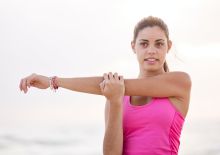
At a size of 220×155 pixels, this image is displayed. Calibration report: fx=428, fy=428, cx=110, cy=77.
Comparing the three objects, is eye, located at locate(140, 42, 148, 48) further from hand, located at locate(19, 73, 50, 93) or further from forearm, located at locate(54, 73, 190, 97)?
hand, located at locate(19, 73, 50, 93)

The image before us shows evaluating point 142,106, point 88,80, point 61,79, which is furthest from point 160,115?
point 61,79

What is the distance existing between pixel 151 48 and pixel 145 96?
41 centimetres

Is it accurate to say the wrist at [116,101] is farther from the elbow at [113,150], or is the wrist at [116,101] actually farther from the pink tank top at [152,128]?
the elbow at [113,150]

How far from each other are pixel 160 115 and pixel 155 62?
48 cm

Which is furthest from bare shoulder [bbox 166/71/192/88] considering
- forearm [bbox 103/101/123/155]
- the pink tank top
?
forearm [bbox 103/101/123/155]

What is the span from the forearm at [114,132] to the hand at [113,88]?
6cm

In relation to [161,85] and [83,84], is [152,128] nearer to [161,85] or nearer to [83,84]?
[161,85]

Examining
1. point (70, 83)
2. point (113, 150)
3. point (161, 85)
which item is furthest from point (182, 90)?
point (70, 83)

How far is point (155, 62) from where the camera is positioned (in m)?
3.55

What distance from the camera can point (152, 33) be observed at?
11.7 feet

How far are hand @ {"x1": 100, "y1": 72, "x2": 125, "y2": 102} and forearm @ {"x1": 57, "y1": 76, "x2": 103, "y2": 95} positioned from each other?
0.34 ft

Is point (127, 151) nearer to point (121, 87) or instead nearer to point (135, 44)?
point (121, 87)

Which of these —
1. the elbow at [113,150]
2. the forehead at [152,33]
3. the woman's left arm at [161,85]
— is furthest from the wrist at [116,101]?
the forehead at [152,33]

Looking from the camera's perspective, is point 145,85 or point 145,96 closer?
point 145,85
